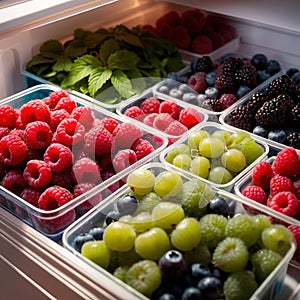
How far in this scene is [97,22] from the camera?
170 cm

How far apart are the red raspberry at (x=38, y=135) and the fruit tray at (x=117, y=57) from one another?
27 centimetres

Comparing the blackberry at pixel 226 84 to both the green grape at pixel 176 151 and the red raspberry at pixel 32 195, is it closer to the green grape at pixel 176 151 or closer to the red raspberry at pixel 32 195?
the green grape at pixel 176 151

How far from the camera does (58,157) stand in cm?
112

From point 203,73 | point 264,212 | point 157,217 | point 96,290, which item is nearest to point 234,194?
point 264,212

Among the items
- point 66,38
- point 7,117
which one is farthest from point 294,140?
point 66,38

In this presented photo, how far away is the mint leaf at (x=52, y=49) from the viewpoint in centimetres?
155

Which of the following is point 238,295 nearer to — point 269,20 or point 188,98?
point 188,98

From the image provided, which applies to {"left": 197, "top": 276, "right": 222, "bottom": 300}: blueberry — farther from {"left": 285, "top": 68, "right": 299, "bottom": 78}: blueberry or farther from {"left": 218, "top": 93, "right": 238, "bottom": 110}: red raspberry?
{"left": 285, "top": 68, "right": 299, "bottom": 78}: blueberry

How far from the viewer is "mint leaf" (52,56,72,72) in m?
1.50

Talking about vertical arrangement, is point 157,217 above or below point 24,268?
above

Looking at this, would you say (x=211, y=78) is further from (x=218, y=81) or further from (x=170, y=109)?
(x=170, y=109)

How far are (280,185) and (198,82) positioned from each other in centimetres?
51

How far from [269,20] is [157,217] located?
0.77 meters

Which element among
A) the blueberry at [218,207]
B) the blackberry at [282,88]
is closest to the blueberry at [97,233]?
the blueberry at [218,207]
